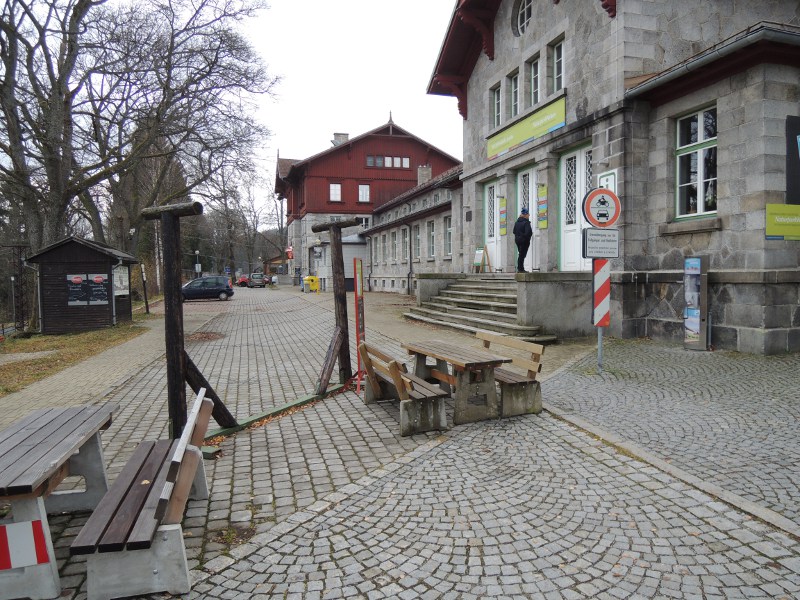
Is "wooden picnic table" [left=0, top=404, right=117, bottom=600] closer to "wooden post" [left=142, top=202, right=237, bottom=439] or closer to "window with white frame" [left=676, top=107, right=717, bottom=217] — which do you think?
"wooden post" [left=142, top=202, right=237, bottom=439]

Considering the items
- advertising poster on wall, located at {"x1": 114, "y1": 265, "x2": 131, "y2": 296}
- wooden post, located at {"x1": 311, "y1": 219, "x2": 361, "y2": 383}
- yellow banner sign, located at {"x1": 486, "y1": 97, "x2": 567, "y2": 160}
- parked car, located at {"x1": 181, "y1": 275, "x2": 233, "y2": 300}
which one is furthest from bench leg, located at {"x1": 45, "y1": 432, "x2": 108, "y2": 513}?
parked car, located at {"x1": 181, "y1": 275, "x2": 233, "y2": 300}

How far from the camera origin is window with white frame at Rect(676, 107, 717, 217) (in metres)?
10.1

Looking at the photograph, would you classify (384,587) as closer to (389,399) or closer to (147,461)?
(147,461)

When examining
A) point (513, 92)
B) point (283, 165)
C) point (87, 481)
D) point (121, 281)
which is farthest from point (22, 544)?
point (283, 165)

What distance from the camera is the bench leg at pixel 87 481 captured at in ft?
12.4

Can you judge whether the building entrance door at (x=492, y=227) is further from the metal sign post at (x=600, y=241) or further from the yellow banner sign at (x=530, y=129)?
the metal sign post at (x=600, y=241)

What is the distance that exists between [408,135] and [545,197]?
3769 centimetres

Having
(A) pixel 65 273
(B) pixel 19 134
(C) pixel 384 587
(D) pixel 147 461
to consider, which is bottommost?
(C) pixel 384 587

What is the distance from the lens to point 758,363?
8.29 meters

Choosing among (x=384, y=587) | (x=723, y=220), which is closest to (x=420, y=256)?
(x=723, y=220)

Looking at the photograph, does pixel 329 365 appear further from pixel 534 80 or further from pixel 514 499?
pixel 534 80

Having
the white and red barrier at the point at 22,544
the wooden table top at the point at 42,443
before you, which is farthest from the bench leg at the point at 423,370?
the white and red barrier at the point at 22,544

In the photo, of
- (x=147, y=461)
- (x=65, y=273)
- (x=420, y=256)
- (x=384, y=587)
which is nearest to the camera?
(x=384, y=587)

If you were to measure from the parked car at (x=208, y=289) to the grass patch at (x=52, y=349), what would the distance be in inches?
679
